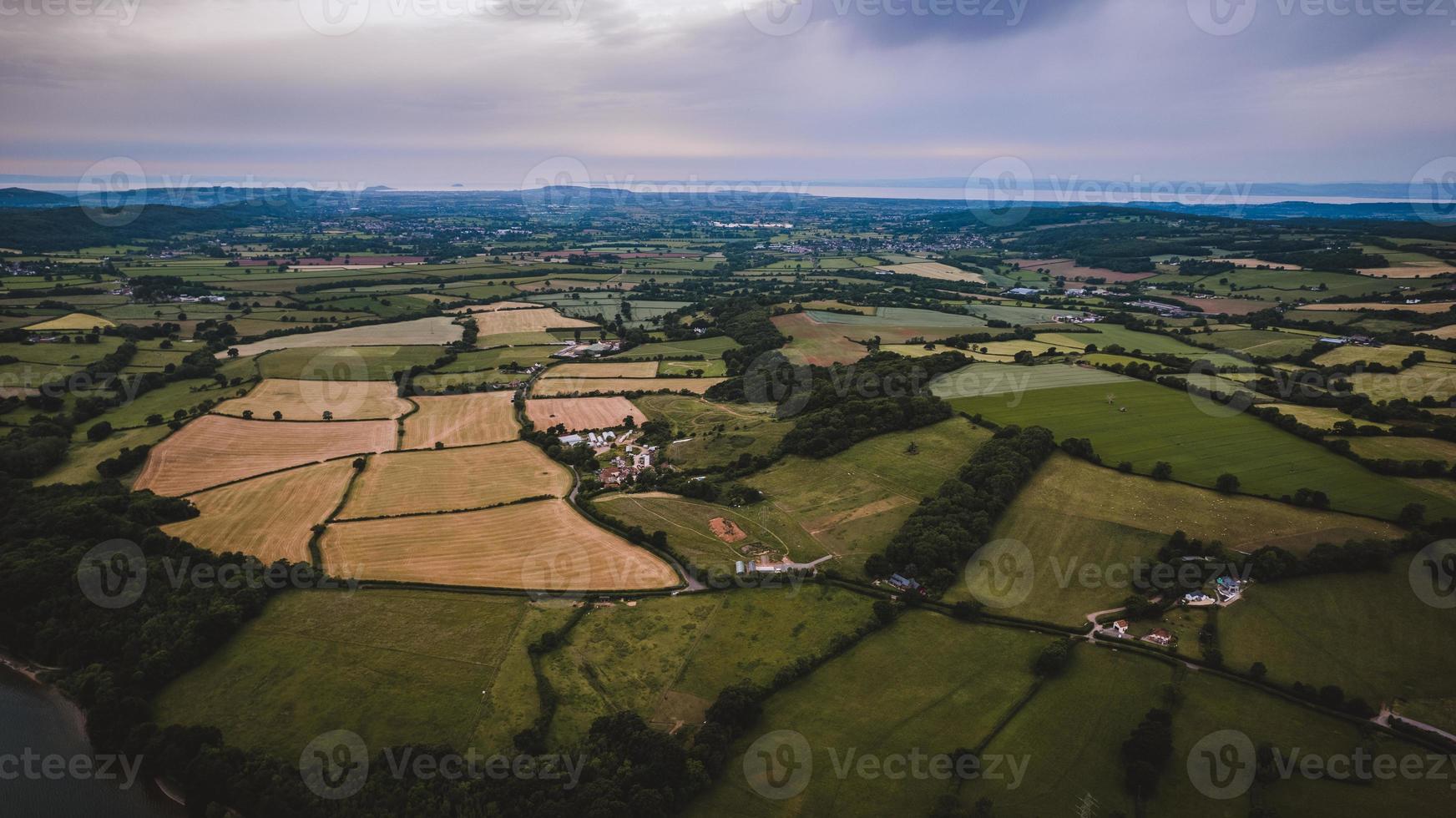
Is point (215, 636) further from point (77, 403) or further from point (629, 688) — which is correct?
point (77, 403)

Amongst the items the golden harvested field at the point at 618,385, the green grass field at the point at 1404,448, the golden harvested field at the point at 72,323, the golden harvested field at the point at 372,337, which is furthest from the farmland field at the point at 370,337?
the green grass field at the point at 1404,448

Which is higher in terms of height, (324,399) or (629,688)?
(324,399)

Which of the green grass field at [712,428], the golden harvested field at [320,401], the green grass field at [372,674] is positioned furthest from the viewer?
the golden harvested field at [320,401]

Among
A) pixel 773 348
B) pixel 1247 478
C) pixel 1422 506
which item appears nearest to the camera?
pixel 1422 506

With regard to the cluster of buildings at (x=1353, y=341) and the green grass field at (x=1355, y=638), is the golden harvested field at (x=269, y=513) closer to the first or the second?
the green grass field at (x=1355, y=638)

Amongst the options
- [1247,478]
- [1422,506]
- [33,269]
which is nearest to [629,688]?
[1247,478]
